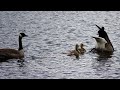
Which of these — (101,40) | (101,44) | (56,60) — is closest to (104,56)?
(101,44)

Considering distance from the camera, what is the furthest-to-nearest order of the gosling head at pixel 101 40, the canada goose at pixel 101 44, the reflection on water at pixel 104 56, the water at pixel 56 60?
1. the gosling head at pixel 101 40
2. the canada goose at pixel 101 44
3. the reflection on water at pixel 104 56
4. the water at pixel 56 60

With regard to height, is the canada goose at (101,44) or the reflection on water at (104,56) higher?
the canada goose at (101,44)

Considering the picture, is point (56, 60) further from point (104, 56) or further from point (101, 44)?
point (101, 44)

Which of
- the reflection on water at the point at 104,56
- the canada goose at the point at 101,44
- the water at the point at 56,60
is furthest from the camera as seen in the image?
the canada goose at the point at 101,44

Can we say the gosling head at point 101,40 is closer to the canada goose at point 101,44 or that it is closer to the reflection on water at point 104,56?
the canada goose at point 101,44

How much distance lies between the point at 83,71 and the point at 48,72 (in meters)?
0.91

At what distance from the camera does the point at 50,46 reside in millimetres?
13953

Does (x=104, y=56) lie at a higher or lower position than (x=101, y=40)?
lower

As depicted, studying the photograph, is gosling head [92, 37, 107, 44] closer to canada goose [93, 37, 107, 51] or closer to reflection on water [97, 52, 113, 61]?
canada goose [93, 37, 107, 51]

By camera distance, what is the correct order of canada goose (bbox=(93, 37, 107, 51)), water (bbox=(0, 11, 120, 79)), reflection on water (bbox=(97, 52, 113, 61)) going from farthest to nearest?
canada goose (bbox=(93, 37, 107, 51)) < reflection on water (bbox=(97, 52, 113, 61)) < water (bbox=(0, 11, 120, 79))

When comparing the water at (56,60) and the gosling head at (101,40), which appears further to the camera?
the gosling head at (101,40)

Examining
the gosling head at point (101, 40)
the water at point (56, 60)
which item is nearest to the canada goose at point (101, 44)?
the gosling head at point (101, 40)

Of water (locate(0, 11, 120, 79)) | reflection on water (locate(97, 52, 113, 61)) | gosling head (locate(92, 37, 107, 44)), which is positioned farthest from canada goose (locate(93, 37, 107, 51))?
reflection on water (locate(97, 52, 113, 61))
